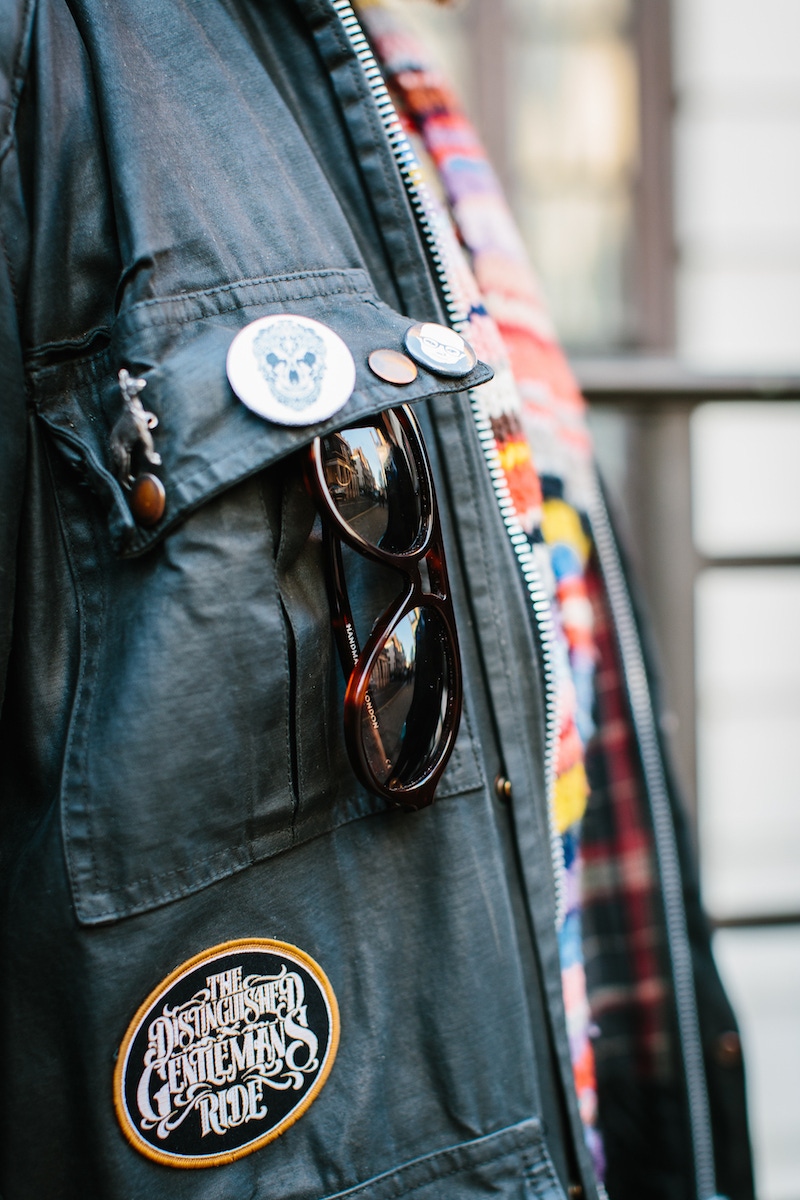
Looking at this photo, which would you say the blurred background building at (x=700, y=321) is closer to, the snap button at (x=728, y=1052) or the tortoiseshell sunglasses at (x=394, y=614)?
the snap button at (x=728, y=1052)

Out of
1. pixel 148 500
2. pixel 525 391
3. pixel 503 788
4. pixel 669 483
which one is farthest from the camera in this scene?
pixel 669 483

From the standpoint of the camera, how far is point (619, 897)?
110 centimetres

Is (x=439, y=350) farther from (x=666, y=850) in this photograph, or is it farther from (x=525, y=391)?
(x=666, y=850)

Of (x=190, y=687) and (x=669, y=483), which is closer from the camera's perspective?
(x=190, y=687)

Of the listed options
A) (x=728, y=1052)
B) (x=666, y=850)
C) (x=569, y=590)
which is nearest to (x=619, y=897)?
(x=666, y=850)

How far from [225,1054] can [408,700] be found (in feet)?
0.77

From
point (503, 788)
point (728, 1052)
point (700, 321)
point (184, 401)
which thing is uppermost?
point (700, 321)

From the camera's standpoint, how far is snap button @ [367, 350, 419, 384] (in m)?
0.53

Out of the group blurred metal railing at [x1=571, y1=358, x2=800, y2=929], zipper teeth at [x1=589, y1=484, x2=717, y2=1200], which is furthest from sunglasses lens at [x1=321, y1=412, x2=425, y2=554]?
blurred metal railing at [x1=571, y1=358, x2=800, y2=929]

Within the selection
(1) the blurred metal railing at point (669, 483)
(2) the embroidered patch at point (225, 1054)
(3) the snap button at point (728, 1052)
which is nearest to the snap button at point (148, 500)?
(2) the embroidered patch at point (225, 1054)

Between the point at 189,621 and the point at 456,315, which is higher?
the point at 456,315

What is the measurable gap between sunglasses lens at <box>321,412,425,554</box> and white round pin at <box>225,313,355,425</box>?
0.09 ft

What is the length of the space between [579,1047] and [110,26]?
0.91 metres

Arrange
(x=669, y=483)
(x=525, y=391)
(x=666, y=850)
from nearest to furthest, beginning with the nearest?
(x=525, y=391) < (x=666, y=850) < (x=669, y=483)
